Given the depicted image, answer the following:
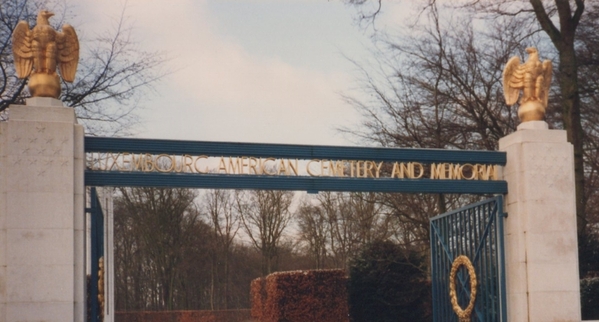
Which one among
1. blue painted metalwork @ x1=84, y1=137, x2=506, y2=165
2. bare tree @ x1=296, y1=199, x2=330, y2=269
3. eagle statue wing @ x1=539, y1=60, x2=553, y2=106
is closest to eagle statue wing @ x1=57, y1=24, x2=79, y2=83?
blue painted metalwork @ x1=84, y1=137, x2=506, y2=165

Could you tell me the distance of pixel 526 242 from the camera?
43.8 ft

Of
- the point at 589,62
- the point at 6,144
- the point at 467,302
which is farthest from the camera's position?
the point at 589,62

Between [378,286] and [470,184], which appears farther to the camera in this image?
[378,286]

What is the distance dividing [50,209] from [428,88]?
14.8 metres

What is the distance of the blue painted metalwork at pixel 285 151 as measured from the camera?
40.8 feet

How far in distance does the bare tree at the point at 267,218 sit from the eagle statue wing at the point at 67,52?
2743cm

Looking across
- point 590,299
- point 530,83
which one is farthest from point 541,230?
point 590,299

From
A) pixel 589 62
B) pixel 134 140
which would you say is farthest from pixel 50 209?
pixel 589 62

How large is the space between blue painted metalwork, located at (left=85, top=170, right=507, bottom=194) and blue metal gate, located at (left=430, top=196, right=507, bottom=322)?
715 millimetres

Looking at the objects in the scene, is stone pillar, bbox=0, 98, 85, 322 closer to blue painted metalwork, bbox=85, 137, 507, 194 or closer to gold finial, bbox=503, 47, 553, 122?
blue painted metalwork, bbox=85, 137, 507, 194

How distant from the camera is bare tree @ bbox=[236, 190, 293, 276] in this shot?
3975 cm

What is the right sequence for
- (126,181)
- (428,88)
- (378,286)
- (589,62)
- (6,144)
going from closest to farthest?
(6,144) → (126,181) → (589,62) → (428,88) → (378,286)

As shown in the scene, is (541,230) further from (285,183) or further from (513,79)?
(285,183)

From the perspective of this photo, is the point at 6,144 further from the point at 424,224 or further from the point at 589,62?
the point at 589,62
